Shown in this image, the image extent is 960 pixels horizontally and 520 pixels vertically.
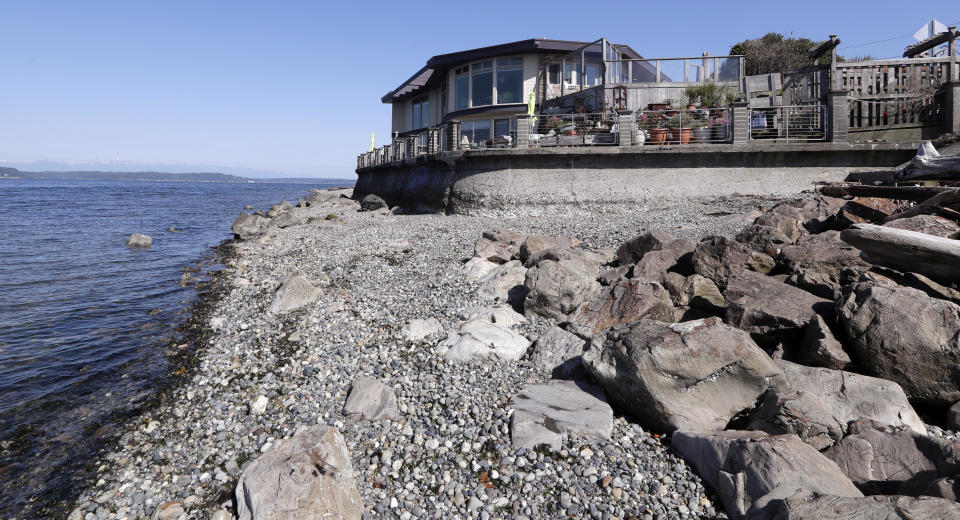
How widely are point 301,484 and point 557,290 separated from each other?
17.0 feet

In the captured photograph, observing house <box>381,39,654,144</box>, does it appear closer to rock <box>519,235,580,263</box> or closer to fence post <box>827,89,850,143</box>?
fence post <box>827,89,850,143</box>

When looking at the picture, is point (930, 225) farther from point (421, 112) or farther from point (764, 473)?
point (421, 112)

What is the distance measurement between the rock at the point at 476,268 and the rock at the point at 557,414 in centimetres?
527

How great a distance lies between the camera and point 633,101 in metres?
22.8

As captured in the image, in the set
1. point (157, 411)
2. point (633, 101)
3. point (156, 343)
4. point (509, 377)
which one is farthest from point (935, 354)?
point (633, 101)

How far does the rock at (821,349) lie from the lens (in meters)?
5.82

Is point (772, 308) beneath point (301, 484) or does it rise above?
above

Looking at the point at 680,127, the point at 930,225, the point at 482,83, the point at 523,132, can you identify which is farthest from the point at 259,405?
the point at 482,83

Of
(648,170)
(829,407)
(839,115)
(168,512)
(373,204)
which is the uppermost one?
(839,115)

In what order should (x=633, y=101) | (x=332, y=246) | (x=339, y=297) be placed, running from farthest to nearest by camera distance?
(x=633, y=101)
(x=332, y=246)
(x=339, y=297)

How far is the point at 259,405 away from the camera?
6.87 meters

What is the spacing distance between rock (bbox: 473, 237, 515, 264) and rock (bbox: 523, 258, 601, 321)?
10.9ft

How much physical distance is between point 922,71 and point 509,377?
2016cm

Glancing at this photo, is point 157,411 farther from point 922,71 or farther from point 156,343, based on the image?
point 922,71
